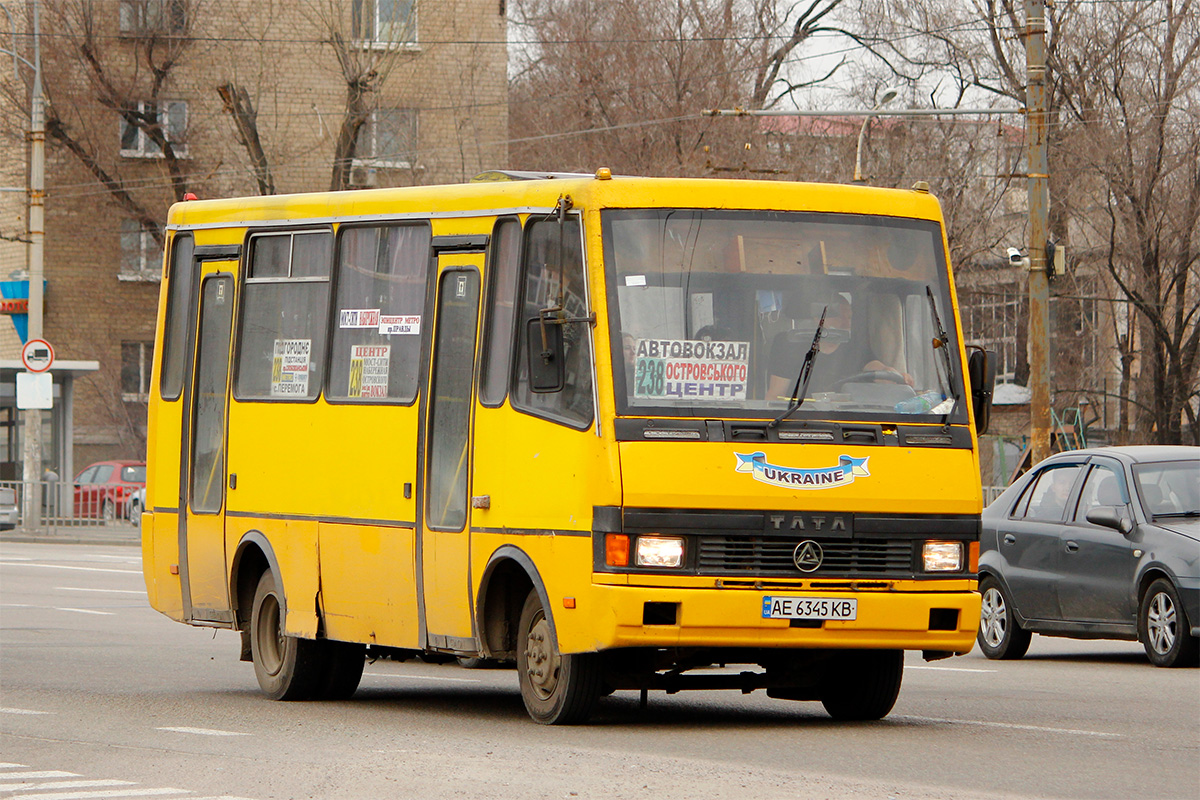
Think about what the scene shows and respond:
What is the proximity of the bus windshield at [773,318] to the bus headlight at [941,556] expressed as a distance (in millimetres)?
651

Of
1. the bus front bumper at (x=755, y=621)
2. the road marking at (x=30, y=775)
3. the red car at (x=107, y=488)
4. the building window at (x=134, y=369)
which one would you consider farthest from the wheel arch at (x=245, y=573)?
the building window at (x=134, y=369)

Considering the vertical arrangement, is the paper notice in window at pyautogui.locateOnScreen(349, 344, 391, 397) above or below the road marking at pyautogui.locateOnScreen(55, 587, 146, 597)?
above

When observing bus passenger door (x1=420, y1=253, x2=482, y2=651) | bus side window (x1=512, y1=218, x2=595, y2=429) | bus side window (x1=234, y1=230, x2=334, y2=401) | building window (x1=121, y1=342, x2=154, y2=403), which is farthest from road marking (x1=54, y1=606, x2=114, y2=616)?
building window (x1=121, y1=342, x2=154, y2=403)

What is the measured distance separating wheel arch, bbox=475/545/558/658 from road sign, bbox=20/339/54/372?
29021 mm

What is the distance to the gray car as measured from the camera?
15.5 m

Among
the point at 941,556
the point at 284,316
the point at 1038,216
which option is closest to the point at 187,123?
the point at 1038,216

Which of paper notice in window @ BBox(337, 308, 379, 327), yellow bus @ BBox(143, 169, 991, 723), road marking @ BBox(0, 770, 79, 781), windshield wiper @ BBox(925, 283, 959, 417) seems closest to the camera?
road marking @ BBox(0, 770, 79, 781)

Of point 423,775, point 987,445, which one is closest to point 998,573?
point 423,775

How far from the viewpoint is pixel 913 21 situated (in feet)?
144

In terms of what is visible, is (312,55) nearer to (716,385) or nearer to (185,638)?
(185,638)

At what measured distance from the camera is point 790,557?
10367mm

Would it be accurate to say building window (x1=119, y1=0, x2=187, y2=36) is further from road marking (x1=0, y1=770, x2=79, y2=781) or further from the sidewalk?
road marking (x1=0, y1=770, x2=79, y2=781)

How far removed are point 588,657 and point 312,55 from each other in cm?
4279

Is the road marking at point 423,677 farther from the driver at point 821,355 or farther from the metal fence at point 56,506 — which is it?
the metal fence at point 56,506
